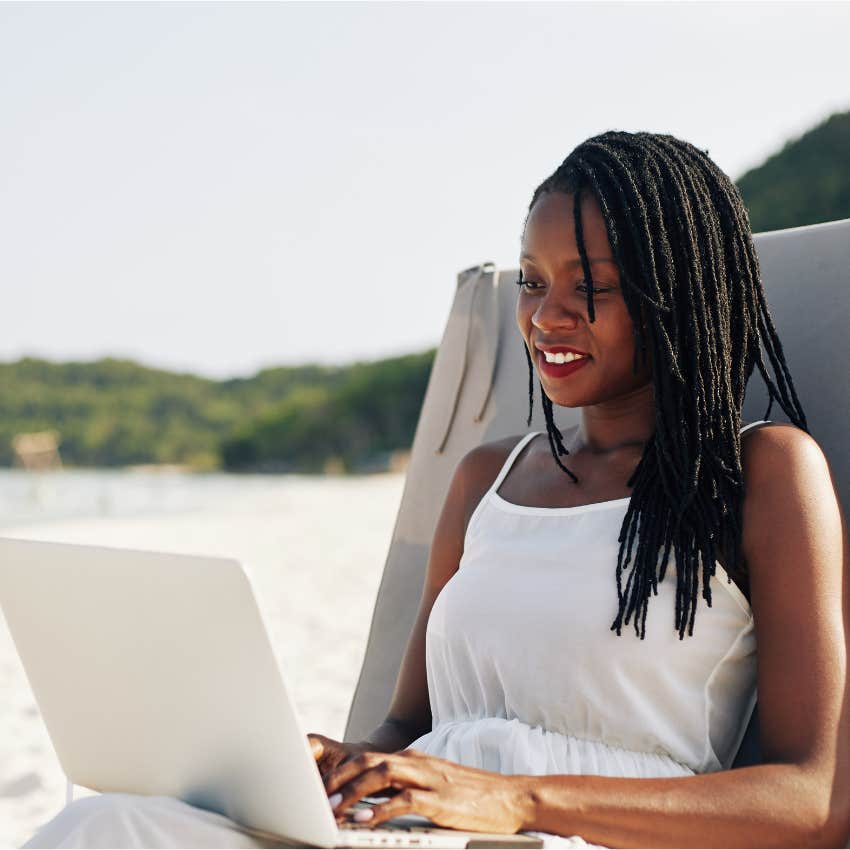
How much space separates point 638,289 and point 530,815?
26.3 inches

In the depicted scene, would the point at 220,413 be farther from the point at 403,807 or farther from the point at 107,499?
the point at 403,807

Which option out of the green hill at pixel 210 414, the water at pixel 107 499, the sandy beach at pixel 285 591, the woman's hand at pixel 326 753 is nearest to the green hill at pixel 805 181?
the sandy beach at pixel 285 591

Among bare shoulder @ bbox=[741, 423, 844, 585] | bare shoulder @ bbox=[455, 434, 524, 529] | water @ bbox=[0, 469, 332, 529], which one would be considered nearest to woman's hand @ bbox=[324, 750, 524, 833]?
bare shoulder @ bbox=[741, 423, 844, 585]

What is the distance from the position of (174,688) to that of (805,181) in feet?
74.3

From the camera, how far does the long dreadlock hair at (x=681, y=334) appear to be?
52.6 inches

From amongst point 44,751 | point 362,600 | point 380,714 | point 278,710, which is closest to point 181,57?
point 362,600

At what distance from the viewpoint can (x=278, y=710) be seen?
1021 millimetres

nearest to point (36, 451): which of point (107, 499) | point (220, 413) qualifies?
point (220, 413)

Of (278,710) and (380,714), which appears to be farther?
(380,714)

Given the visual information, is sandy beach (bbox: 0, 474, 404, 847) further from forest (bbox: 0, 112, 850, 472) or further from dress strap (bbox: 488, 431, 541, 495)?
forest (bbox: 0, 112, 850, 472)

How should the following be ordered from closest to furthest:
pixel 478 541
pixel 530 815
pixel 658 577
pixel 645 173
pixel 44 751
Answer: pixel 530 815
pixel 658 577
pixel 645 173
pixel 478 541
pixel 44 751

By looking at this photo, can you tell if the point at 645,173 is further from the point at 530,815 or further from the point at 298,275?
the point at 298,275

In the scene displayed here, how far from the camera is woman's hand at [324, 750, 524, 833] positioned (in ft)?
3.62

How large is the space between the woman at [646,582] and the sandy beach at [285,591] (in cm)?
32
